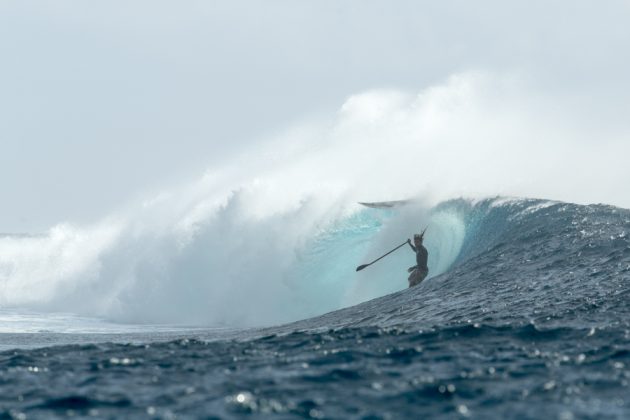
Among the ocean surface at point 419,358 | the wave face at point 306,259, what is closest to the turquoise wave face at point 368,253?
the wave face at point 306,259

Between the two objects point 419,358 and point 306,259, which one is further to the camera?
point 306,259

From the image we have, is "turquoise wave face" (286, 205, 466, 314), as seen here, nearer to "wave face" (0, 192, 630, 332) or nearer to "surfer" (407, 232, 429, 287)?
"wave face" (0, 192, 630, 332)

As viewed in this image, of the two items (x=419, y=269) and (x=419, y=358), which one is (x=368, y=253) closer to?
(x=419, y=269)

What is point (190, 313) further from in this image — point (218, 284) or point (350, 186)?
point (350, 186)

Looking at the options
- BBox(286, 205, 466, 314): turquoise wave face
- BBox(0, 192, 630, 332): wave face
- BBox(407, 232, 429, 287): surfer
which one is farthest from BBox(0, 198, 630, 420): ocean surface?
BBox(286, 205, 466, 314): turquoise wave face

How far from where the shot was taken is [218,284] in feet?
99.2

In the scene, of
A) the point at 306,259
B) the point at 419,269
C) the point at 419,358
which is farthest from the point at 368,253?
the point at 419,358

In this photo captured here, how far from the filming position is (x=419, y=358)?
386 inches

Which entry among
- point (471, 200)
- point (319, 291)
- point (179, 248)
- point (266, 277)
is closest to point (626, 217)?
point (471, 200)

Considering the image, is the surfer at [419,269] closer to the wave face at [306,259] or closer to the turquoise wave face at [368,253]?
the wave face at [306,259]

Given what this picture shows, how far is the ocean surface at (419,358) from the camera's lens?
7.95 meters

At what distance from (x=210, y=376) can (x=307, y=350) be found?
166 centimetres

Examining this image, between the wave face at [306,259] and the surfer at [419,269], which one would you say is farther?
the surfer at [419,269]

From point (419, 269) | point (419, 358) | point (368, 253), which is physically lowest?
point (419, 358)
